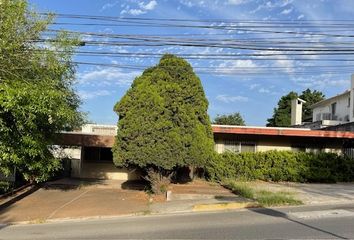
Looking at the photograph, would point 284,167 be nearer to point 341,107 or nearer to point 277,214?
point 277,214

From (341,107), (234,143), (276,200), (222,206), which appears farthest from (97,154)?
(341,107)

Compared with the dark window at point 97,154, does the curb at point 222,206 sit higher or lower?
lower

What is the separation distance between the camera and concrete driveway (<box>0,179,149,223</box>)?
16125mm

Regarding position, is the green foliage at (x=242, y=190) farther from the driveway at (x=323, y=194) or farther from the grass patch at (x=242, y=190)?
the driveway at (x=323, y=194)

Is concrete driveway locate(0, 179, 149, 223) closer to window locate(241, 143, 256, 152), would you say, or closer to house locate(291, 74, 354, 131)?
window locate(241, 143, 256, 152)

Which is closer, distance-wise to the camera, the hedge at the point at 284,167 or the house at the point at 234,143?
the hedge at the point at 284,167

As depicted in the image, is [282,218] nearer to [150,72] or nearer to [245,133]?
[150,72]

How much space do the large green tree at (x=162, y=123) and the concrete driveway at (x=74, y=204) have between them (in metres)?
1.64

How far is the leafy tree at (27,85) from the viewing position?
14.1 metres

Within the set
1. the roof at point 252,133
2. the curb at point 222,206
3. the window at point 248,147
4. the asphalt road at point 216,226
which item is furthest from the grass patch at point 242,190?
the window at point 248,147

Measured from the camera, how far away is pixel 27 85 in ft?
47.7

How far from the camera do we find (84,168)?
94.5ft

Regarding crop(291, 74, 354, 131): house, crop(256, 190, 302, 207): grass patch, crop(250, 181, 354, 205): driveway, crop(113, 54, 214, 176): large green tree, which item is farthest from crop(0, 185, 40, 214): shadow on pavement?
crop(291, 74, 354, 131): house

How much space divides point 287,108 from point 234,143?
46988 millimetres
